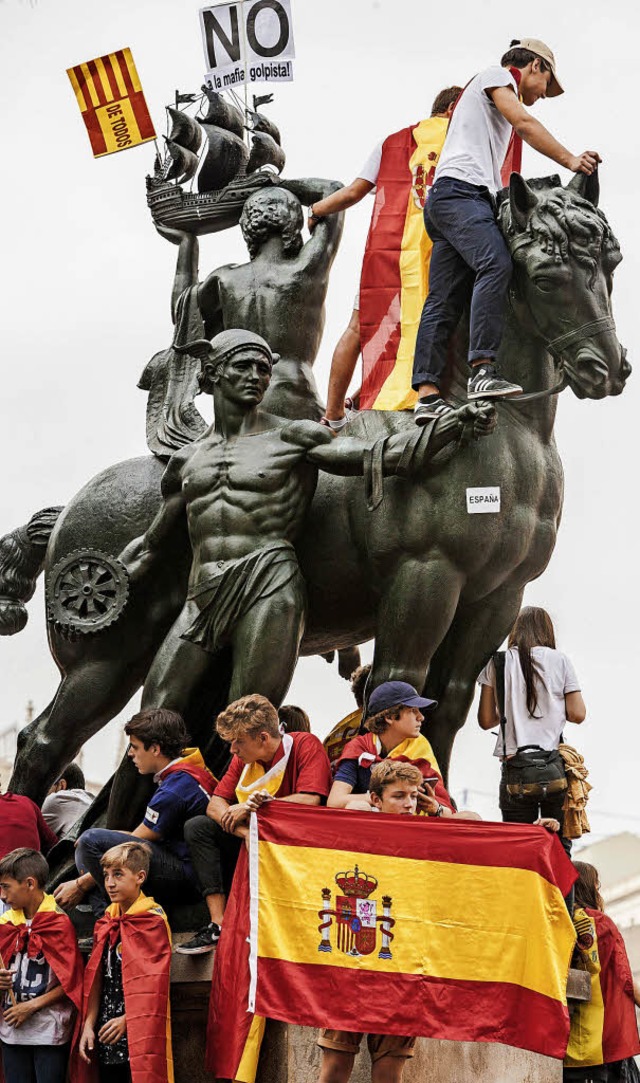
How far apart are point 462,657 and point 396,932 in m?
2.20

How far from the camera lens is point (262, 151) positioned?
10477 millimetres

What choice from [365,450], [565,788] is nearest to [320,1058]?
[565,788]

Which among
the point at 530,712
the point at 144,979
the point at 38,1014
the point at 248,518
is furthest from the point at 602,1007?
the point at 248,518

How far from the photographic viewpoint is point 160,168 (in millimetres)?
10758

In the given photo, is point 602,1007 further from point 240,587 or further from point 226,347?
point 226,347

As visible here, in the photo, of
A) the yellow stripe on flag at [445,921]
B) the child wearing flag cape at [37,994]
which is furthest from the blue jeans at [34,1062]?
the yellow stripe on flag at [445,921]

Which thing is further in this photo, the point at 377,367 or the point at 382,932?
the point at 377,367

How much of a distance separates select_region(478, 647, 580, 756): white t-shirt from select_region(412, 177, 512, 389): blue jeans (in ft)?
4.96

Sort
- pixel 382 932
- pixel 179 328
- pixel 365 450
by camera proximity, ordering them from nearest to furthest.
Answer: pixel 382 932 < pixel 365 450 < pixel 179 328

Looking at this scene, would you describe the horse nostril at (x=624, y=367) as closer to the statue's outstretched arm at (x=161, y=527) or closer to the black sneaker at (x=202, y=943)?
the statue's outstretched arm at (x=161, y=527)

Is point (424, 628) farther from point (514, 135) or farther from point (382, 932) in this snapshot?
point (514, 135)

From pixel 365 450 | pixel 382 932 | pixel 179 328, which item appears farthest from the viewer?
pixel 179 328

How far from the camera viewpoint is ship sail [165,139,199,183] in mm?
10578

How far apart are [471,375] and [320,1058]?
11.1 ft
